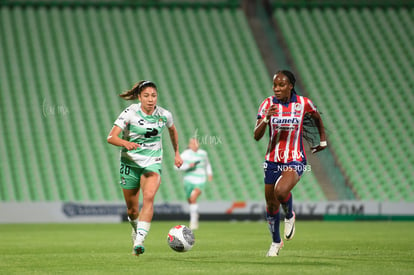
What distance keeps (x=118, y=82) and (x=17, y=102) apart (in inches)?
140

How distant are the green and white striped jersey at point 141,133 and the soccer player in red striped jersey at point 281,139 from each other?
1309mm

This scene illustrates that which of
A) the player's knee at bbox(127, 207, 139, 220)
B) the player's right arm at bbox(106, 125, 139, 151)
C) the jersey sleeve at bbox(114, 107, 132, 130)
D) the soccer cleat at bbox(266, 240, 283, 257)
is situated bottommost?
the soccer cleat at bbox(266, 240, 283, 257)

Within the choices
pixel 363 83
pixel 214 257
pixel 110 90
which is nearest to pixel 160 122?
pixel 214 257

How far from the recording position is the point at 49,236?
51.1 ft

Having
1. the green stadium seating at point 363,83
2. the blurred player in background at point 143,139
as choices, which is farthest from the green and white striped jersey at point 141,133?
the green stadium seating at point 363,83

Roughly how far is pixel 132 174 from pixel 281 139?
78.2 inches

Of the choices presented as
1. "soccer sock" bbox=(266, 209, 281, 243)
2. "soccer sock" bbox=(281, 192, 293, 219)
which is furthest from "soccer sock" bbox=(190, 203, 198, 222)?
"soccer sock" bbox=(266, 209, 281, 243)

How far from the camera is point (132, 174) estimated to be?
10148mm

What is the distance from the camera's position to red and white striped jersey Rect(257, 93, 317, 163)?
9.87 m

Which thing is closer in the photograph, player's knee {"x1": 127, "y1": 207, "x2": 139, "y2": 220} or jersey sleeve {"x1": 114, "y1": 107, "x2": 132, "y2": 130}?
jersey sleeve {"x1": 114, "y1": 107, "x2": 132, "y2": 130}

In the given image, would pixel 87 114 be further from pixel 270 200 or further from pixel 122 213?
pixel 270 200

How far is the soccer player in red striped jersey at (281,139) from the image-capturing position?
975 centimetres

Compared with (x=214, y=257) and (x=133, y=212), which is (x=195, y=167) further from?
(x=214, y=257)

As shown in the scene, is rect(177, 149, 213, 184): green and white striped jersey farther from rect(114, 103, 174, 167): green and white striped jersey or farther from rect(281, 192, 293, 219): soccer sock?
rect(114, 103, 174, 167): green and white striped jersey
